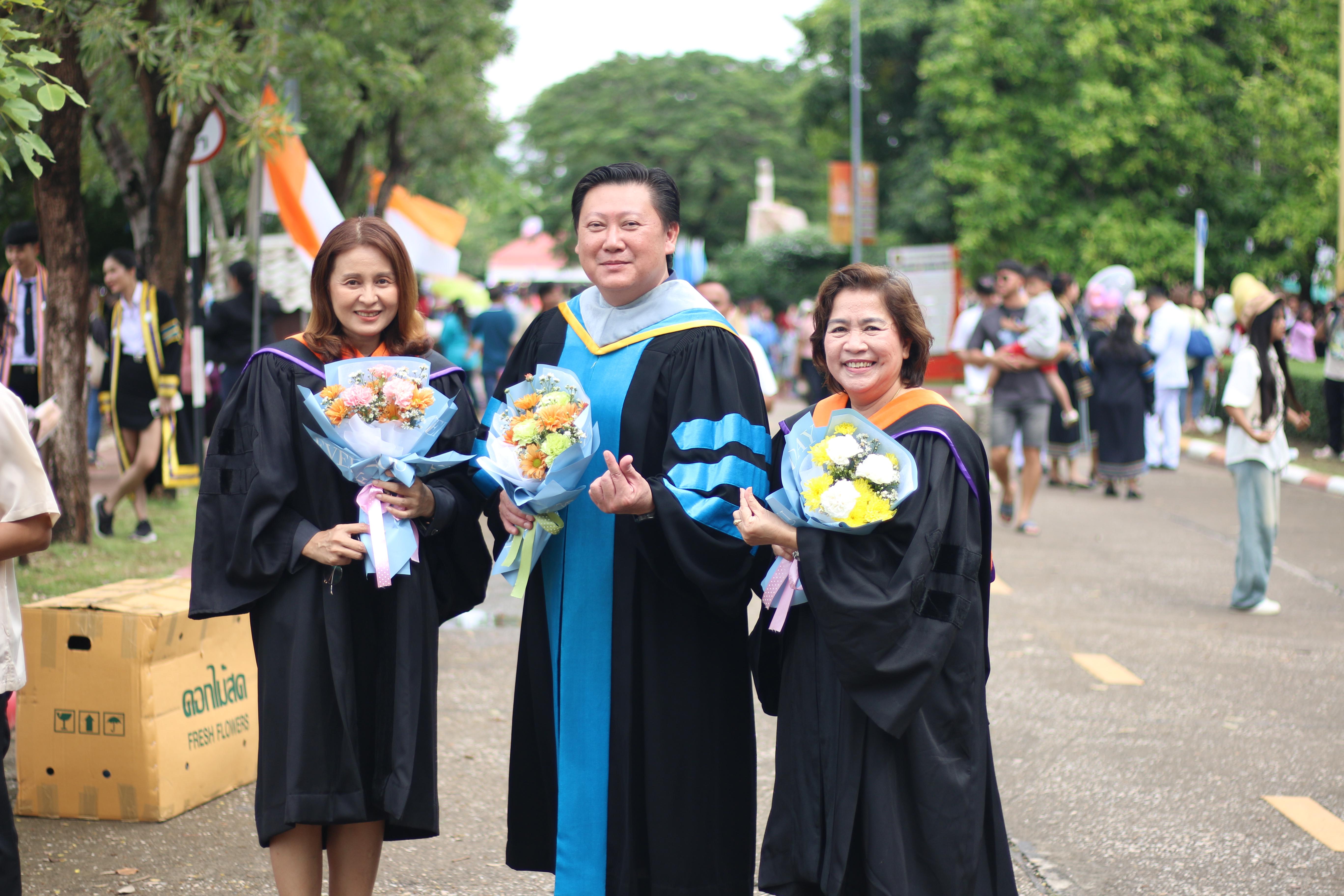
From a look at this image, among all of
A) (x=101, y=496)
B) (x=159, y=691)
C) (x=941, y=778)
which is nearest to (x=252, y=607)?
(x=159, y=691)

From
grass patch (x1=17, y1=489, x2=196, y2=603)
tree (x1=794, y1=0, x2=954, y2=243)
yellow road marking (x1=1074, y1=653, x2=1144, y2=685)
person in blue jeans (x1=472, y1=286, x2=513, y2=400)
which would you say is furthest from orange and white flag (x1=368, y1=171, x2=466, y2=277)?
tree (x1=794, y1=0, x2=954, y2=243)

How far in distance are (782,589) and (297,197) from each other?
898cm

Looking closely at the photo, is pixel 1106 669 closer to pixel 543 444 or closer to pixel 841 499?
pixel 841 499

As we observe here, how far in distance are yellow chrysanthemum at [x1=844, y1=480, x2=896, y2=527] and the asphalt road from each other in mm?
1788

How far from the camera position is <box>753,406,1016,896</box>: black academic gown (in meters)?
3.00

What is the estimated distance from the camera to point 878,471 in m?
2.95

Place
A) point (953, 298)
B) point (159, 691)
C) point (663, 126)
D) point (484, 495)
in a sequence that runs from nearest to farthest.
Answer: point (484, 495) < point (159, 691) < point (953, 298) < point (663, 126)

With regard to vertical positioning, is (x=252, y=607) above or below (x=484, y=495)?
below

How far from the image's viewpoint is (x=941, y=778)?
3.02 metres

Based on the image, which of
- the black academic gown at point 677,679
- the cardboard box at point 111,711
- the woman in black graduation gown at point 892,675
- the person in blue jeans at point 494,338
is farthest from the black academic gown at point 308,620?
the person in blue jeans at point 494,338

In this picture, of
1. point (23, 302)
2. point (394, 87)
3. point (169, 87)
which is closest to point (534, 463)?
point (169, 87)

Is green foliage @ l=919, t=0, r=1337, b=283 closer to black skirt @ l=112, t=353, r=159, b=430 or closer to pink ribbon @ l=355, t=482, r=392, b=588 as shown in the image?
black skirt @ l=112, t=353, r=159, b=430

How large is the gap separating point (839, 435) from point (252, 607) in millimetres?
1524

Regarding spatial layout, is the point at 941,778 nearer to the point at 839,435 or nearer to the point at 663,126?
the point at 839,435
